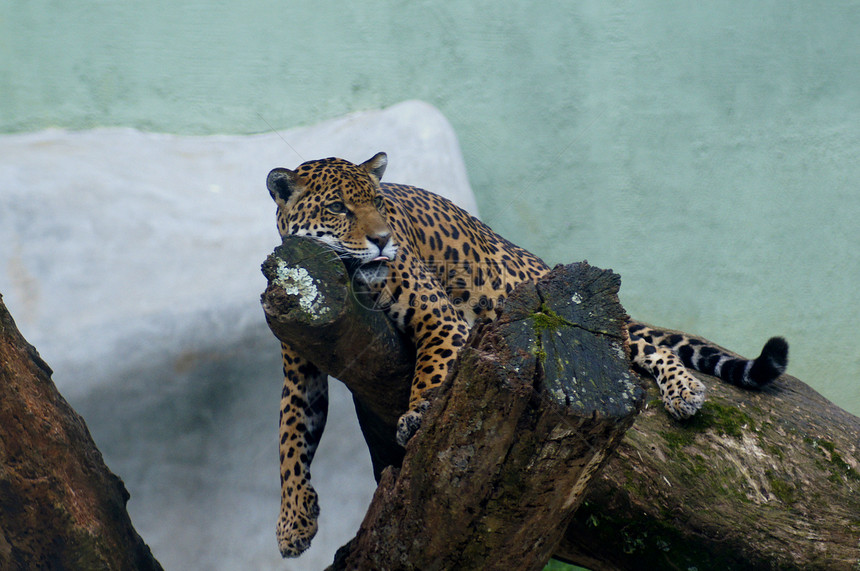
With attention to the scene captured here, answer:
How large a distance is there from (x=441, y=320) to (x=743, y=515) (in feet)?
5.83

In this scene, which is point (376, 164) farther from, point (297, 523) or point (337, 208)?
point (297, 523)

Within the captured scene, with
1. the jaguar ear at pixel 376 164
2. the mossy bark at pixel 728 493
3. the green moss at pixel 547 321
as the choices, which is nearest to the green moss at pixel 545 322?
the green moss at pixel 547 321

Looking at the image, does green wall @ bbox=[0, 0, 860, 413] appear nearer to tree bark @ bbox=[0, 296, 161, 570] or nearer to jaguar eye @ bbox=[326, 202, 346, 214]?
jaguar eye @ bbox=[326, 202, 346, 214]

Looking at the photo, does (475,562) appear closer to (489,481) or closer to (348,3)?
(489,481)

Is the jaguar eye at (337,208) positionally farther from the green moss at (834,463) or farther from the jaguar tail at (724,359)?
the green moss at (834,463)

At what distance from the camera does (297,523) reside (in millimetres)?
4172

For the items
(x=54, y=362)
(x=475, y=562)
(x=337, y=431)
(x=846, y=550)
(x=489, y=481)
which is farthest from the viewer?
(x=337, y=431)

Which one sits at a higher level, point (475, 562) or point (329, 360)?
point (329, 360)

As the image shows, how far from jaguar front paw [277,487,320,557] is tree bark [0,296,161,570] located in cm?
94

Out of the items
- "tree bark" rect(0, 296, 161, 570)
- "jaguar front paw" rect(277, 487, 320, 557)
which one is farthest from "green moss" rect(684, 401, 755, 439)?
"tree bark" rect(0, 296, 161, 570)

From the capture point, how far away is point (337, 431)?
783cm

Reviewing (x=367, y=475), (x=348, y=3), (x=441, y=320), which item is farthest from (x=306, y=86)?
(x=441, y=320)

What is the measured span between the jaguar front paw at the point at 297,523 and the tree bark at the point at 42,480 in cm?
94

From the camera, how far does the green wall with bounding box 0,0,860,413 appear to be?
788 centimetres
